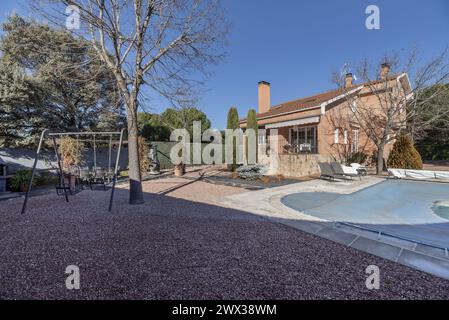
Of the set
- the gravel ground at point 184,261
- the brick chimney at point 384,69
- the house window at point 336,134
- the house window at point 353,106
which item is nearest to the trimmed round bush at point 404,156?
the house window at point 353,106

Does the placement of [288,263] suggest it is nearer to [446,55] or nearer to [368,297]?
[368,297]

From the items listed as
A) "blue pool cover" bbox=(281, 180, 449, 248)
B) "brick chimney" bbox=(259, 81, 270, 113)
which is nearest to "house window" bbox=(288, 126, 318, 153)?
"brick chimney" bbox=(259, 81, 270, 113)

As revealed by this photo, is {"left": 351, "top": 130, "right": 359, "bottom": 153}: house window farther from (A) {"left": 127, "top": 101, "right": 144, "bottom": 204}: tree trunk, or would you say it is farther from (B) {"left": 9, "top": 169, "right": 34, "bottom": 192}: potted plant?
(B) {"left": 9, "top": 169, "right": 34, "bottom": 192}: potted plant

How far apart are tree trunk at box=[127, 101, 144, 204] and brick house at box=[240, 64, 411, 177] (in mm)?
10499

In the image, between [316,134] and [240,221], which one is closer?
[240,221]

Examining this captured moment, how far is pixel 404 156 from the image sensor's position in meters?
15.0

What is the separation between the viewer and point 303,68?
1756 cm

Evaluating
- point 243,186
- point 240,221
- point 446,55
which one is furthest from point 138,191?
point 446,55

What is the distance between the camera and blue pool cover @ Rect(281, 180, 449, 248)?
16.5 feet

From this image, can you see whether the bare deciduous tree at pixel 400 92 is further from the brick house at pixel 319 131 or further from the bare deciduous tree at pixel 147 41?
the bare deciduous tree at pixel 147 41

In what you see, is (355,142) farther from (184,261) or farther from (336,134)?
(184,261)

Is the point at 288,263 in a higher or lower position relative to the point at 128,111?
lower

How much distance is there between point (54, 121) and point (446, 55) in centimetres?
2583

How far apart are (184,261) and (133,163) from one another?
4.69 meters
